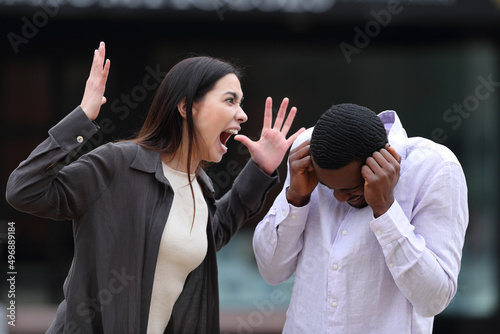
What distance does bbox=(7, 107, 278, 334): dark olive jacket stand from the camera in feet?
7.70

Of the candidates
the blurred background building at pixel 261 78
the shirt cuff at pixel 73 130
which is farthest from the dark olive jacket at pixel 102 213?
the blurred background building at pixel 261 78

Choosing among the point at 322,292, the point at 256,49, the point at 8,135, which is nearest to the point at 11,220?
the point at 8,135

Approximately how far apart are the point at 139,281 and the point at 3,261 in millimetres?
4937

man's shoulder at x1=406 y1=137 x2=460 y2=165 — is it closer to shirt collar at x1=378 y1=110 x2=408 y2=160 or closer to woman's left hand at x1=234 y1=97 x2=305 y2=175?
shirt collar at x1=378 y1=110 x2=408 y2=160

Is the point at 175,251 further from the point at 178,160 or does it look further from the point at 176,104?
the point at 176,104

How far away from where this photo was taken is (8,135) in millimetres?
6953

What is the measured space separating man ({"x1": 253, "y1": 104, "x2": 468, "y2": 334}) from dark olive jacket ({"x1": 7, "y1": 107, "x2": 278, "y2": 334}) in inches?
18.4

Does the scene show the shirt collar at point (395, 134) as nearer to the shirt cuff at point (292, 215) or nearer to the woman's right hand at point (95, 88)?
the shirt cuff at point (292, 215)

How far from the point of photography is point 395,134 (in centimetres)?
242

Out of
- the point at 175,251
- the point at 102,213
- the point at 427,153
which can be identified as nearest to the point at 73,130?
the point at 102,213

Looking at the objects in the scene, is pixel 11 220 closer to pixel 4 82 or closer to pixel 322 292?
pixel 4 82

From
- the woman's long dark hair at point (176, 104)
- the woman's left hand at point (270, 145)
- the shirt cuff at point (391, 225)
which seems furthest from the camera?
the woman's left hand at point (270, 145)

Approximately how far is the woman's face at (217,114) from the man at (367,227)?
44 cm

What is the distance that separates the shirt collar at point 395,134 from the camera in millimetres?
2336
